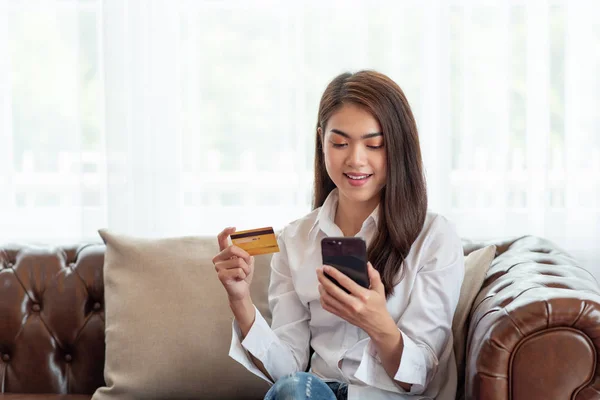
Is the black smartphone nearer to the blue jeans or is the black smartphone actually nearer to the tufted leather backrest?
the blue jeans

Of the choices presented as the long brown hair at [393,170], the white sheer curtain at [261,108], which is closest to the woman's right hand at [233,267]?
the long brown hair at [393,170]

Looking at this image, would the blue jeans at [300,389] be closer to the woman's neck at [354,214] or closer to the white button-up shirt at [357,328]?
the white button-up shirt at [357,328]

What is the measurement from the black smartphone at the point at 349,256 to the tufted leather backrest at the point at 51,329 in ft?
3.46

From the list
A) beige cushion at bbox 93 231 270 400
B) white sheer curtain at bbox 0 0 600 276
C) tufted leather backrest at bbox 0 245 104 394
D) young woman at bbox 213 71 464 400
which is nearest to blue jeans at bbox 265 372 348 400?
young woman at bbox 213 71 464 400

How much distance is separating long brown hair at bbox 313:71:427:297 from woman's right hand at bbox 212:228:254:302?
0.31 m

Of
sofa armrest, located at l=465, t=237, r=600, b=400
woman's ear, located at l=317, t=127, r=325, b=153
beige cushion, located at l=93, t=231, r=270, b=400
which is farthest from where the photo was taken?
beige cushion, located at l=93, t=231, r=270, b=400

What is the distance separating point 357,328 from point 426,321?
0.19 m

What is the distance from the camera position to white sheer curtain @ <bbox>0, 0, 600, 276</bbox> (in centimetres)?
251

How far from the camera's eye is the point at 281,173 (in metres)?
2.62

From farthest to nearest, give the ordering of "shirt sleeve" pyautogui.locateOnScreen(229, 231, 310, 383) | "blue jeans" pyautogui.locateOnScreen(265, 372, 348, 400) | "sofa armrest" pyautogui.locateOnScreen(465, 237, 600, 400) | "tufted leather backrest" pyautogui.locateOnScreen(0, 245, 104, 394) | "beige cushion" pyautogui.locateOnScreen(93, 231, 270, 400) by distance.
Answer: "tufted leather backrest" pyautogui.locateOnScreen(0, 245, 104, 394) → "beige cushion" pyautogui.locateOnScreen(93, 231, 270, 400) → "shirt sleeve" pyautogui.locateOnScreen(229, 231, 310, 383) → "blue jeans" pyautogui.locateOnScreen(265, 372, 348, 400) → "sofa armrest" pyautogui.locateOnScreen(465, 237, 600, 400)

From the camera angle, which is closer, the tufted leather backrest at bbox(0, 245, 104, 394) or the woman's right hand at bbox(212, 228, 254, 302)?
the woman's right hand at bbox(212, 228, 254, 302)

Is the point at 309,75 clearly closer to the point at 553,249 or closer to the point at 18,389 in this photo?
the point at 553,249

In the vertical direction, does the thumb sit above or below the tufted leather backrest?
above

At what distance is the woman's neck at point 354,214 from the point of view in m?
1.85
